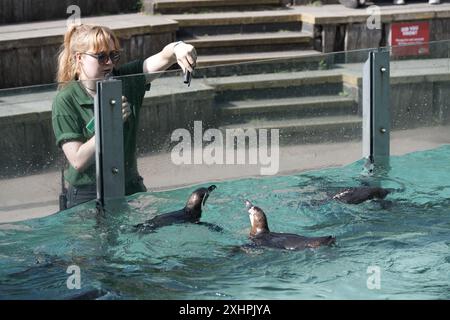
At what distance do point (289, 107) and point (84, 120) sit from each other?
1419mm

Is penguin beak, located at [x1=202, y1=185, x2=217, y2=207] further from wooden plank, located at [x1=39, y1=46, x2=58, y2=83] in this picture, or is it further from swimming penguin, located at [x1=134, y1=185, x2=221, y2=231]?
wooden plank, located at [x1=39, y1=46, x2=58, y2=83]

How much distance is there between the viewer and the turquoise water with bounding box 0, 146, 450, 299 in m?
4.88

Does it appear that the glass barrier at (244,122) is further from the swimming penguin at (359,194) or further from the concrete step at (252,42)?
the concrete step at (252,42)

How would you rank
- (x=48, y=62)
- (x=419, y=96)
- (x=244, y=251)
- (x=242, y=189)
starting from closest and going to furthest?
(x=244, y=251), (x=242, y=189), (x=419, y=96), (x=48, y=62)

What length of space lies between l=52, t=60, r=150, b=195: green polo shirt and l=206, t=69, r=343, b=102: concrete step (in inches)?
19.9

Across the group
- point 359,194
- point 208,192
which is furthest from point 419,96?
point 208,192

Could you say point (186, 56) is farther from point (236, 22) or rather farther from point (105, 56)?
point (236, 22)

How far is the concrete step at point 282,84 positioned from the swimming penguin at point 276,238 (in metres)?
1.09

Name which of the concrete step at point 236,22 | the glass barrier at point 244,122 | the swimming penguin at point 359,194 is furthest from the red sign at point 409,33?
the swimming penguin at point 359,194

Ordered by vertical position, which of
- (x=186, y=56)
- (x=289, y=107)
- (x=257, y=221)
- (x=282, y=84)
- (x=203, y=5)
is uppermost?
(x=203, y=5)

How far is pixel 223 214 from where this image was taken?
5.91m

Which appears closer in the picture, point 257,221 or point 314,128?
point 257,221

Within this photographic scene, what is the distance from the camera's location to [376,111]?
6871 millimetres
